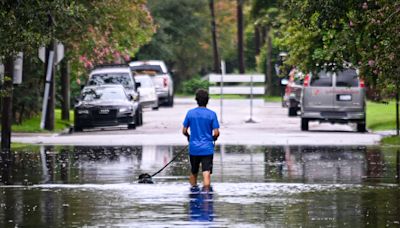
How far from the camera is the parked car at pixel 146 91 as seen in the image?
178ft

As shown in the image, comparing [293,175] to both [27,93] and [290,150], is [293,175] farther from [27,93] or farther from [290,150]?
[27,93]

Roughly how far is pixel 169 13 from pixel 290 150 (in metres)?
63.3

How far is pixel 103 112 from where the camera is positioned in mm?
40344

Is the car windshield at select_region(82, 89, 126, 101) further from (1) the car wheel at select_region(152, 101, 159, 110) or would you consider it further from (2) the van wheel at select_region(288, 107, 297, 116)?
(1) the car wheel at select_region(152, 101, 159, 110)

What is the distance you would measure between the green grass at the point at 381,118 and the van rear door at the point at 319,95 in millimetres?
1913

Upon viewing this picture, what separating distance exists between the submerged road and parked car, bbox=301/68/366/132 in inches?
22.2

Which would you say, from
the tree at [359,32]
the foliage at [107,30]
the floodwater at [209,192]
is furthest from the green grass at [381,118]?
the floodwater at [209,192]

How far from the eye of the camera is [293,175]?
2202 cm

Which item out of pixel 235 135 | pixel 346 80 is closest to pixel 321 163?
pixel 235 135

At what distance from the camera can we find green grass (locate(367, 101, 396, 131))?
41.4 m

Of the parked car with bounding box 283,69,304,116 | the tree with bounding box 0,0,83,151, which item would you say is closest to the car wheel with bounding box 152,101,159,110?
the parked car with bounding box 283,69,304,116

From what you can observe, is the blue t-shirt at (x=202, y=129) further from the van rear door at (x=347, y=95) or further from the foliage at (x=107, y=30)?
the van rear door at (x=347, y=95)

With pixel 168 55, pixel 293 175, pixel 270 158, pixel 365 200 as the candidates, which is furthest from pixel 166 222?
pixel 168 55

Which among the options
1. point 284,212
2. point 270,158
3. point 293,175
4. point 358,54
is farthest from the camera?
point 358,54
